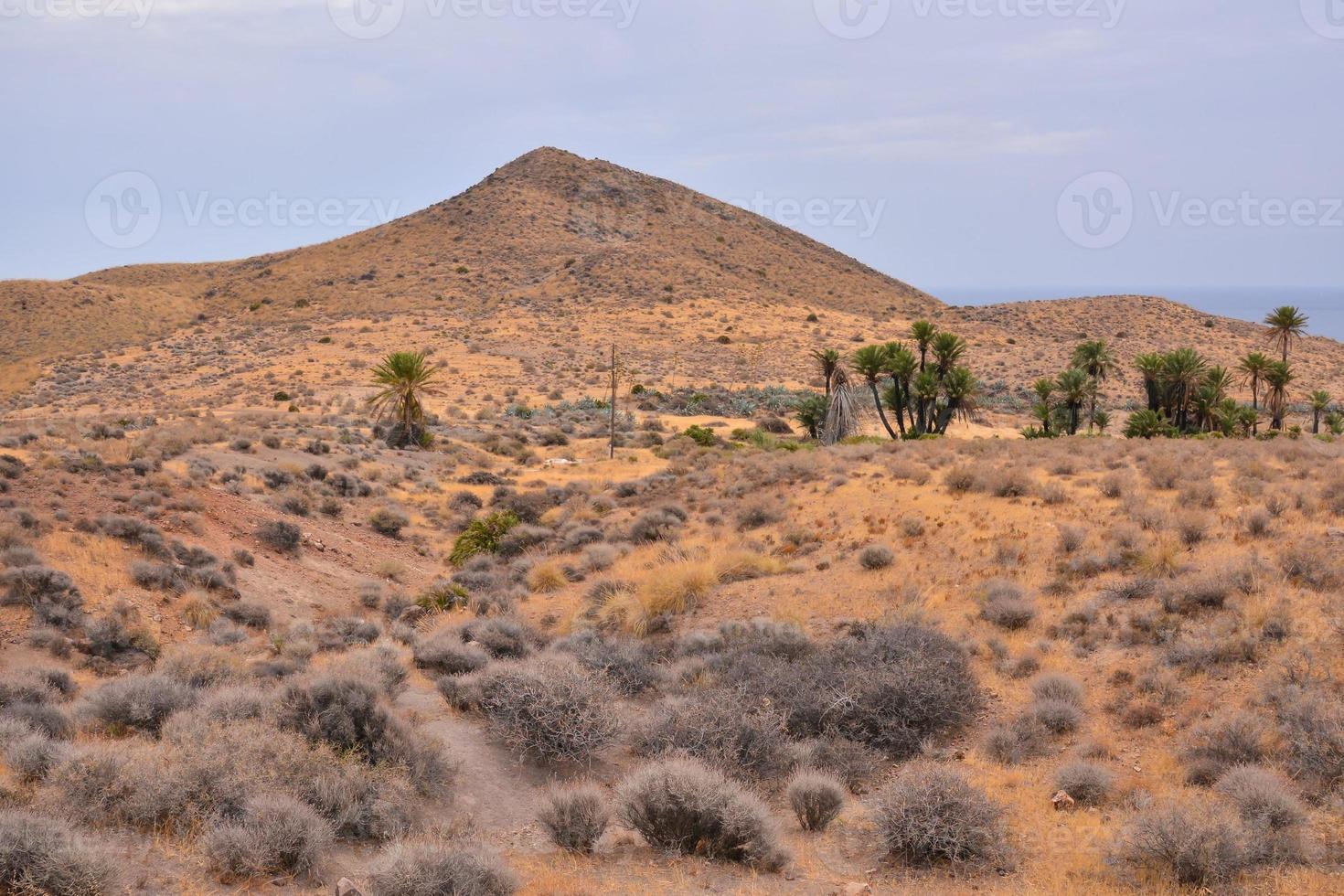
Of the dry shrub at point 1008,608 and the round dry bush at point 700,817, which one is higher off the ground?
the dry shrub at point 1008,608

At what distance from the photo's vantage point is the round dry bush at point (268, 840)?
6852 mm

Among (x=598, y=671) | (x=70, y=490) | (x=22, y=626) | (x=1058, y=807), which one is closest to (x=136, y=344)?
(x=70, y=490)

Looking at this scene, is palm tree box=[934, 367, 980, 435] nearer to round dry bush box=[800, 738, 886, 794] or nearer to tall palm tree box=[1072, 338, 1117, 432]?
tall palm tree box=[1072, 338, 1117, 432]

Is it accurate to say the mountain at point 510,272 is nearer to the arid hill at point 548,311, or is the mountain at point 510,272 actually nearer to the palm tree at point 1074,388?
the arid hill at point 548,311

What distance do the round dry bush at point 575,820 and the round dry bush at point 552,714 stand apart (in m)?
1.65

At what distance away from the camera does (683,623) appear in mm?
15094

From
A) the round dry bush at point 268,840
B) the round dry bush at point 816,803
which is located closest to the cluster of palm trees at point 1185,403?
the round dry bush at point 816,803

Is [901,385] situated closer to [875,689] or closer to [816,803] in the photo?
[875,689]

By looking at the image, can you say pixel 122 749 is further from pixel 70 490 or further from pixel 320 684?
pixel 70 490

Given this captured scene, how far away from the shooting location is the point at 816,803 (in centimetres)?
843

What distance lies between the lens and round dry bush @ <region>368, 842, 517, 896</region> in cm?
642

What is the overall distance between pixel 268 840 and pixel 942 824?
5.82 metres

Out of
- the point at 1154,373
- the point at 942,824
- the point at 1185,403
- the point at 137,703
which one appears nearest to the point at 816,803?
the point at 942,824

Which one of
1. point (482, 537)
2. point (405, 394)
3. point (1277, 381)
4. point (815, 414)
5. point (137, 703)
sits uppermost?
point (1277, 381)
